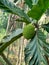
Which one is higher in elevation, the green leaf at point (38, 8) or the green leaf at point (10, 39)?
the green leaf at point (38, 8)

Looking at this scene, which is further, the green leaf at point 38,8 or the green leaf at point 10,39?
the green leaf at point 10,39

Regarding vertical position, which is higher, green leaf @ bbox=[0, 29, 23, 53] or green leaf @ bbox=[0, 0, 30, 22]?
green leaf @ bbox=[0, 0, 30, 22]

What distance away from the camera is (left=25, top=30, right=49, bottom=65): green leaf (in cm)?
106

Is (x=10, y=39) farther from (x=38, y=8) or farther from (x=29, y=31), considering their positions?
(x=38, y=8)

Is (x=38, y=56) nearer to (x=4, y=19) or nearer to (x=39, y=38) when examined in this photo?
(x=39, y=38)

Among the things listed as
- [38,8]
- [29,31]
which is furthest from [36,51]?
[38,8]

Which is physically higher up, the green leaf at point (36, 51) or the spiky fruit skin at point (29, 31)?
the spiky fruit skin at point (29, 31)

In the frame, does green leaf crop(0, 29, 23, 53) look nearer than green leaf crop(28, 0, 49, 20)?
No

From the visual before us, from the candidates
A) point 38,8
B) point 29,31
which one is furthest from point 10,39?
point 38,8

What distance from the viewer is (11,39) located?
3.77ft

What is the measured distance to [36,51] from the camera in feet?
3.56

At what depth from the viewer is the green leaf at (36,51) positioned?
41.8 inches

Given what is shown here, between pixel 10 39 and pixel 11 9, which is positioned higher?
pixel 11 9

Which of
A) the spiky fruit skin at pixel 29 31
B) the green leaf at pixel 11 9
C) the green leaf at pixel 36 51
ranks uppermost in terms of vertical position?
the green leaf at pixel 11 9
